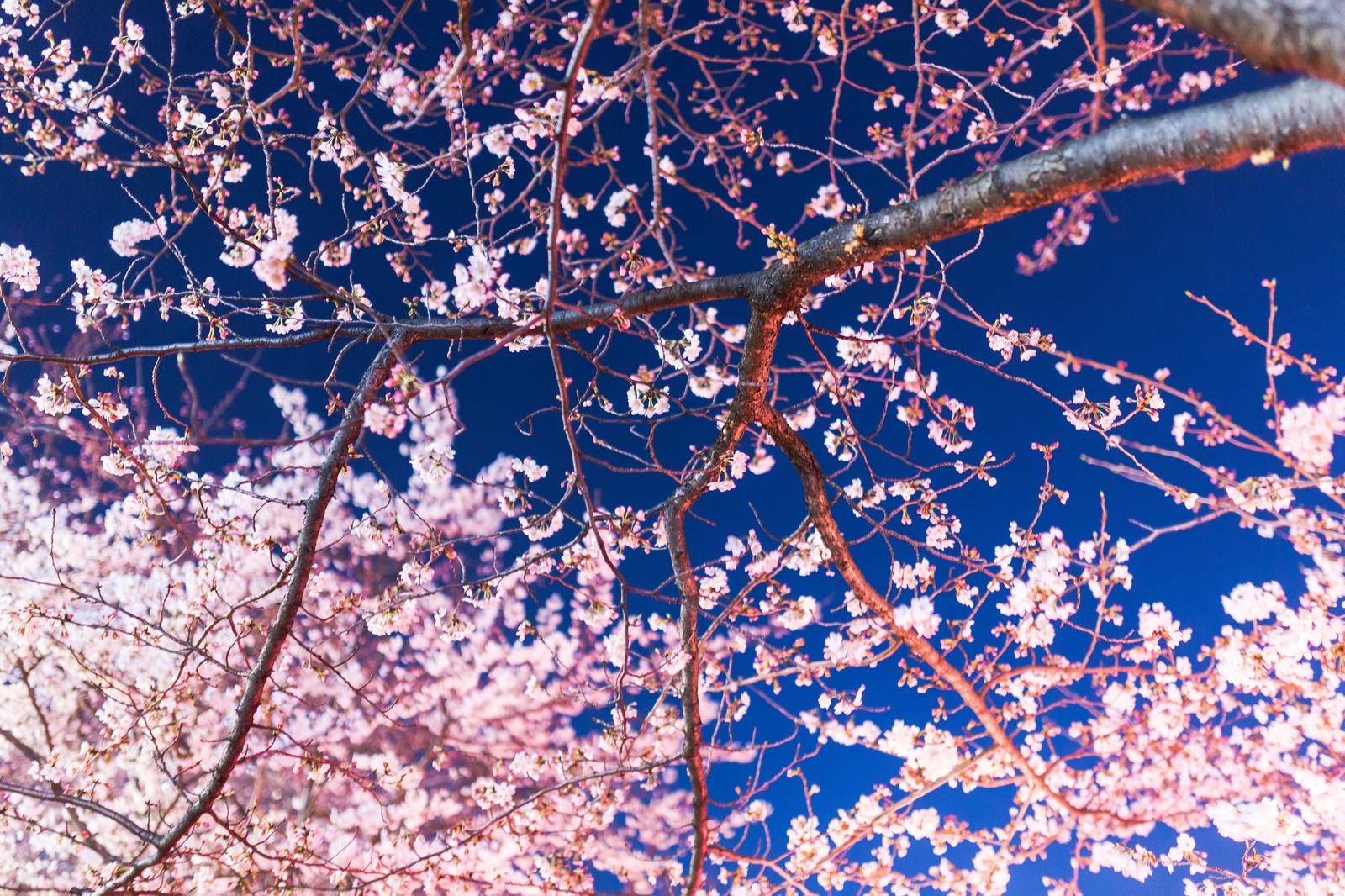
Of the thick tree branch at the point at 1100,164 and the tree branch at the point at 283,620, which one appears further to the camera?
the tree branch at the point at 283,620

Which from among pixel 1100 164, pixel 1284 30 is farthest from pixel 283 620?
pixel 1284 30

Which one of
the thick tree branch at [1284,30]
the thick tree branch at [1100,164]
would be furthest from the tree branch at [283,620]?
the thick tree branch at [1284,30]

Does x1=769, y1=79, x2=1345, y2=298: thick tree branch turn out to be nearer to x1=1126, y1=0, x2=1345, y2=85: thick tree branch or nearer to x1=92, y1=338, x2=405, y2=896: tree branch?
x1=1126, y1=0, x2=1345, y2=85: thick tree branch

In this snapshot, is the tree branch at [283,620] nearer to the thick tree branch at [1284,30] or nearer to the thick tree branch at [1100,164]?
the thick tree branch at [1100,164]

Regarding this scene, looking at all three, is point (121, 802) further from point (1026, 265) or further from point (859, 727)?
point (1026, 265)

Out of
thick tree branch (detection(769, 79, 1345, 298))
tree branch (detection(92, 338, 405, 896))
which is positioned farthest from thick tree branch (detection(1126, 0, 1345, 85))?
tree branch (detection(92, 338, 405, 896))

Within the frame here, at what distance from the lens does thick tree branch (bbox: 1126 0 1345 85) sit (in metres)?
1.17

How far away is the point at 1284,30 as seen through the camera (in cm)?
119

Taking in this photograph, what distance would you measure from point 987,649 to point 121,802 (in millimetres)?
8448

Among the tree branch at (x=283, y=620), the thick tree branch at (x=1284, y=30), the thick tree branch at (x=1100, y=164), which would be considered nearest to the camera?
the thick tree branch at (x=1284, y=30)

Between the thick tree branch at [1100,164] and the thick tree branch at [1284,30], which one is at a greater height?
the thick tree branch at [1100,164]

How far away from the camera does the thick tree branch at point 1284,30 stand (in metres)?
1.17

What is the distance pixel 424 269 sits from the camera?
3.68 m

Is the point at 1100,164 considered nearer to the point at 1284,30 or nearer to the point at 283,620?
the point at 1284,30
